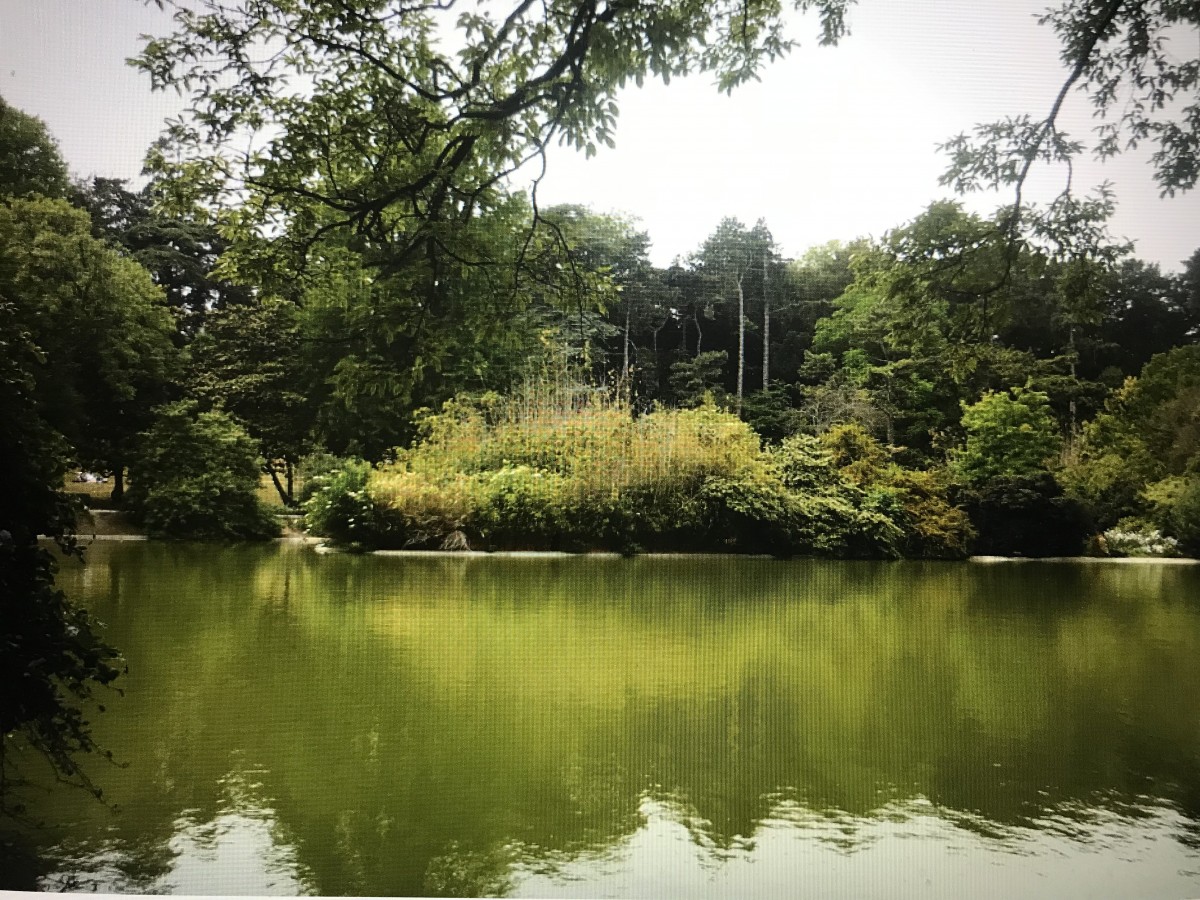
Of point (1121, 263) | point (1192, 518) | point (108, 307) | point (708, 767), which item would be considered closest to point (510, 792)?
point (708, 767)

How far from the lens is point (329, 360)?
2846mm

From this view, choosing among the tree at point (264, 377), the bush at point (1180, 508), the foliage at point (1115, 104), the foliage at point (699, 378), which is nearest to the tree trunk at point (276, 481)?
the tree at point (264, 377)

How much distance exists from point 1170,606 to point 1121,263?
1.21 metres

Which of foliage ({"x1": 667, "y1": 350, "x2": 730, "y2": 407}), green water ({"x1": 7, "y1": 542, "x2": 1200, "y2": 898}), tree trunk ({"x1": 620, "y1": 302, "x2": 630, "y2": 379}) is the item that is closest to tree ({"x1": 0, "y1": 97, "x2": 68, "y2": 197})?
green water ({"x1": 7, "y1": 542, "x2": 1200, "y2": 898})

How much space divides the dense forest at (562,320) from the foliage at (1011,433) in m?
0.01

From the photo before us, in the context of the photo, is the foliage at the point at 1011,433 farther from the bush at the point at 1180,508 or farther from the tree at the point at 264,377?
the tree at the point at 264,377

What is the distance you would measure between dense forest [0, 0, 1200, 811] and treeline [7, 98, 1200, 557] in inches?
0.4

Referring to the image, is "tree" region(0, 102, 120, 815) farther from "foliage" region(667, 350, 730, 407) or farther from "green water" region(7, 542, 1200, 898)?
"foliage" region(667, 350, 730, 407)

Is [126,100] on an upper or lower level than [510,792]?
upper

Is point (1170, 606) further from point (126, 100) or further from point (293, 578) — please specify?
point (126, 100)

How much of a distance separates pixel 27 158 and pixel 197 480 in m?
1.24

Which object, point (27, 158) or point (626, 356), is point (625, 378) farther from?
point (27, 158)

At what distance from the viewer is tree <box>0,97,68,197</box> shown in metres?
2.70

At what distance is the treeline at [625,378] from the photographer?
2721 millimetres
